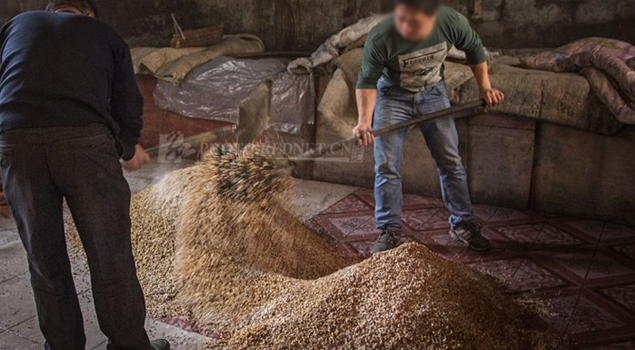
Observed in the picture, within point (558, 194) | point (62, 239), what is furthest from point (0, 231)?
point (558, 194)

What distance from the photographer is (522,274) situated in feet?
9.71

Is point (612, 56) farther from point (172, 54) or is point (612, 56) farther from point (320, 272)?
point (172, 54)

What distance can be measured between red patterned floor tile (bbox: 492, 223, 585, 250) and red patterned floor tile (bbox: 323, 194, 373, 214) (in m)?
0.95

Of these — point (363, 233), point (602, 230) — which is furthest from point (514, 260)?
point (363, 233)

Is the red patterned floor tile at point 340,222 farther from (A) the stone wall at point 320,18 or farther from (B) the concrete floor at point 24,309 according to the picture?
(A) the stone wall at point 320,18

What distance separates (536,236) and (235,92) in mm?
2737

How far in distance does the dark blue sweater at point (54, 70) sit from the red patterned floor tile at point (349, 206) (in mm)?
2281

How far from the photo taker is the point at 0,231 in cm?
368

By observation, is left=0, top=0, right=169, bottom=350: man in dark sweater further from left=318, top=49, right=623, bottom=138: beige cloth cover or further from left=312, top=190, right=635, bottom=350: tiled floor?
left=318, top=49, right=623, bottom=138: beige cloth cover

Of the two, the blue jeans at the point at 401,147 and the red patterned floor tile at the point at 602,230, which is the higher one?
the blue jeans at the point at 401,147

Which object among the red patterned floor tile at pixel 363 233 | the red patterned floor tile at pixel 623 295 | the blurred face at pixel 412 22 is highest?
the blurred face at pixel 412 22

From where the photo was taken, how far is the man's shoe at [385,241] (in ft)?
10.6

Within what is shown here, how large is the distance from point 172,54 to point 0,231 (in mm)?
2284

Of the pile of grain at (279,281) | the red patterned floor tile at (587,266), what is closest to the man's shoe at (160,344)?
the pile of grain at (279,281)
